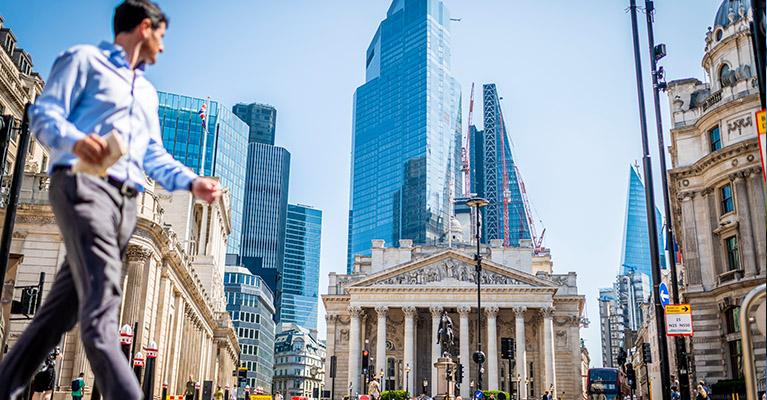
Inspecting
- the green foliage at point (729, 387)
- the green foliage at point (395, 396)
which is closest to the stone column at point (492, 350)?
the green foliage at point (395, 396)

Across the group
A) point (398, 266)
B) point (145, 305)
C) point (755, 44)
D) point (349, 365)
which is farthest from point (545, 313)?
point (755, 44)

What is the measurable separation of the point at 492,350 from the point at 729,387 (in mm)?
44121

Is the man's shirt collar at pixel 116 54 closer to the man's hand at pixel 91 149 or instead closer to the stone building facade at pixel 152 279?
the man's hand at pixel 91 149

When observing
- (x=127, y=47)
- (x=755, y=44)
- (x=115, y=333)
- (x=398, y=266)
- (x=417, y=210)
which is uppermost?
(x=417, y=210)

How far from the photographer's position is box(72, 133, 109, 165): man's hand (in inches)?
113

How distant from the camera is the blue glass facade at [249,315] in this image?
110 meters

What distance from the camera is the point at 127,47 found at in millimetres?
3482

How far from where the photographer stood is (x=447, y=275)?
75.3 metres

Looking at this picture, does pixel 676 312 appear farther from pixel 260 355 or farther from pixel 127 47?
pixel 260 355

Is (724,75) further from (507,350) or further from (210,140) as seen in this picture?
(210,140)

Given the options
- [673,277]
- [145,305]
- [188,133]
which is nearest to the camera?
[673,277]

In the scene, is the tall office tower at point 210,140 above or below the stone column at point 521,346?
above

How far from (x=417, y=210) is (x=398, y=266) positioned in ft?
349

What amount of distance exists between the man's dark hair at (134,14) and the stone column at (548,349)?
74238mm
